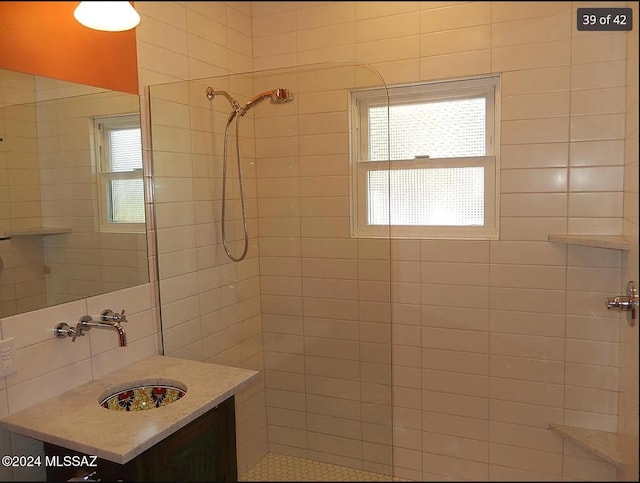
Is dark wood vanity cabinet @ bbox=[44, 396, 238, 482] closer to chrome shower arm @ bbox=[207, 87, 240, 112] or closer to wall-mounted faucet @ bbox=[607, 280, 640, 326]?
chrome shower arm @ bbox=[207, 87, 240, 112]

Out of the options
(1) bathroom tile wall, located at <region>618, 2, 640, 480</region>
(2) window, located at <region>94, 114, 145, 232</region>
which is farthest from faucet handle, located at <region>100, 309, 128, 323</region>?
(1) bathroom tile wall, located at <region>618, 2, 640, 480</region>

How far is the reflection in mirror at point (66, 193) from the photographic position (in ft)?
5.38

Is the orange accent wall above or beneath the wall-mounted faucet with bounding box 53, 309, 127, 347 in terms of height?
above

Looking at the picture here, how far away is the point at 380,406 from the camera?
2.47 metres

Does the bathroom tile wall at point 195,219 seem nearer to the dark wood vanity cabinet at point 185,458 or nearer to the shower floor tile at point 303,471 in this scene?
the shower floor tile at point 303,471

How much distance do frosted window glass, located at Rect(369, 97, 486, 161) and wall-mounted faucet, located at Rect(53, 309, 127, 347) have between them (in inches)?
59.1

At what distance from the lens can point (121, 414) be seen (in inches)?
62.6

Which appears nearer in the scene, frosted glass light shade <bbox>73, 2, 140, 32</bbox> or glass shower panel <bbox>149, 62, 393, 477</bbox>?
frosted glass light shade <bbox>73, 2, 140, 32</bbox>

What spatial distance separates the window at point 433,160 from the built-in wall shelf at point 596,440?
970 mm

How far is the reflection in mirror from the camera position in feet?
5.38

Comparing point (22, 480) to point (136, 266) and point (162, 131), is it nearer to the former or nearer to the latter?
point (136, 266)

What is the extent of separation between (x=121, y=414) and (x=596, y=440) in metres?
2.01

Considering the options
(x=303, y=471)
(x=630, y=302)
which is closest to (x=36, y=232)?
(x=303, y=471)

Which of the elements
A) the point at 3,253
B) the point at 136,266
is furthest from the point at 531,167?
the point at 3,253
